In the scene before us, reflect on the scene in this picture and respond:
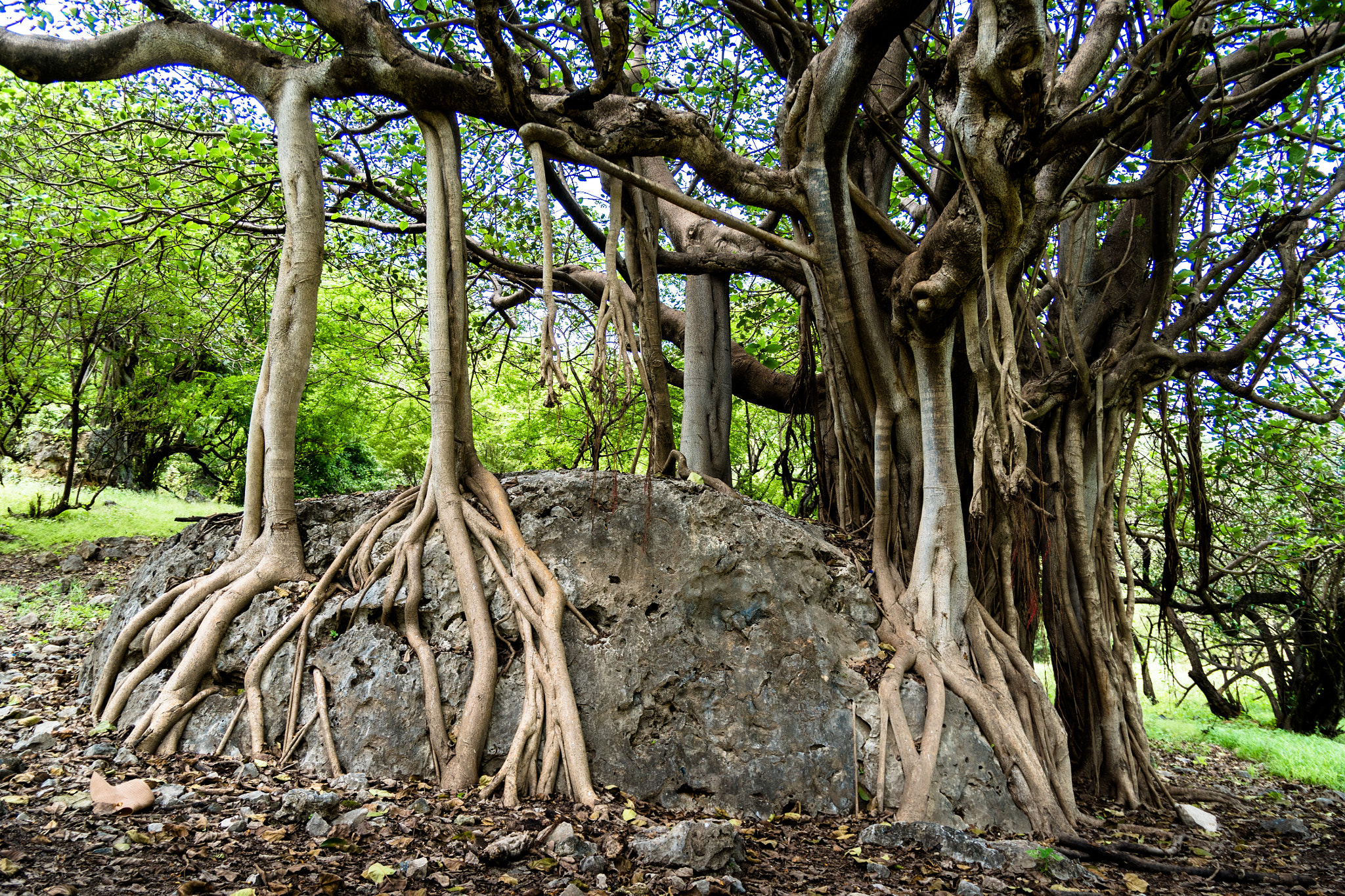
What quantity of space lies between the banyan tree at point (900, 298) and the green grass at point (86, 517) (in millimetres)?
6227

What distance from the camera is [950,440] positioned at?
4672mm

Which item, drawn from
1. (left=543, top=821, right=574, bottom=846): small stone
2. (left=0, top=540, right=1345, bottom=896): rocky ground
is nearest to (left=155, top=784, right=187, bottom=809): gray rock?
(left=0, top=540, right=1345, bottom=896): rocky ground

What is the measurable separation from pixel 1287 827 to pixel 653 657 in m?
4.16

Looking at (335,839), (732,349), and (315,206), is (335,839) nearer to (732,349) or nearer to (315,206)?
(315,206)

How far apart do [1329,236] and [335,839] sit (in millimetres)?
7838

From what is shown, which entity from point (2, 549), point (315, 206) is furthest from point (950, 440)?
point (2, 549)

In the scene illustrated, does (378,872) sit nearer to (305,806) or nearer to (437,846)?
(437,846)

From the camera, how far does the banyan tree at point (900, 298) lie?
3.75 meters

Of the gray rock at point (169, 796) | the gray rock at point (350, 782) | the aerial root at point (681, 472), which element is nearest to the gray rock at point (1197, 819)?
the aerial root at point (681, 472)

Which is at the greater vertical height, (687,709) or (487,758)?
(687,709)

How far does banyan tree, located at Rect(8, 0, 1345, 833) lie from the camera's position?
375 centimetres

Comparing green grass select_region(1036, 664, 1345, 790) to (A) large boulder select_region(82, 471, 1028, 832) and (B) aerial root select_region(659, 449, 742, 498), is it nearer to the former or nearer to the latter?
(A) large boulder select_region(82, 471, 1028, 832)

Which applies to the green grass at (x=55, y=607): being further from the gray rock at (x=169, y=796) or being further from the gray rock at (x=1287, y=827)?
the gray rock at (x=1287, y=827)

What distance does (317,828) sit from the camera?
281 cm
